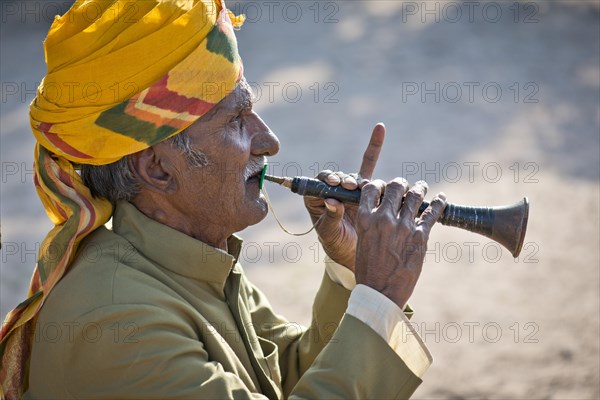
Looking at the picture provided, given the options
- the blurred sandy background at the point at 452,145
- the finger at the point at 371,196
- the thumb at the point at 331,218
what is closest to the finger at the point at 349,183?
the thumb at the point at 331,218

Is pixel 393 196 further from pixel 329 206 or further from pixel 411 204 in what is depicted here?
pixel 329 206

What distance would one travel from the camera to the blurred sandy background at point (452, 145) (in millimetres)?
5250

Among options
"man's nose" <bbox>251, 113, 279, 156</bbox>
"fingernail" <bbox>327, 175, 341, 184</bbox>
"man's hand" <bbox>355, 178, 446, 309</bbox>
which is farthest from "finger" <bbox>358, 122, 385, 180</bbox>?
"man's hand" <bbox>355, 178, 446, 309</bbox>

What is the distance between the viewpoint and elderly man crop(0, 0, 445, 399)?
254 centimetres

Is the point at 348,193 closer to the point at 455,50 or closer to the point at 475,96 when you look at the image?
the point at 475,96

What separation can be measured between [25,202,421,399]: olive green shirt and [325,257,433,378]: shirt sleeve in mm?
25

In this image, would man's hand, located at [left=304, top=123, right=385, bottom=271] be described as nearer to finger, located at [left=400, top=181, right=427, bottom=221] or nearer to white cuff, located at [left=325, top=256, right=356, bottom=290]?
white cuff, located at [left=325, top=256, right=356, bottom=290]

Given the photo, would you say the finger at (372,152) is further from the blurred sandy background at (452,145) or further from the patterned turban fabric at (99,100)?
the blurred sandy background at (452,145)

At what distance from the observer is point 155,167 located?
9.46 ft

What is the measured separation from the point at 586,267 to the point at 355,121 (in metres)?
2.55

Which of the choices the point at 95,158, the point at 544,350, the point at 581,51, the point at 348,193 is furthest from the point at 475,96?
the point at 95,158

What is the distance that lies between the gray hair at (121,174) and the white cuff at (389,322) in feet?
→ 2.19

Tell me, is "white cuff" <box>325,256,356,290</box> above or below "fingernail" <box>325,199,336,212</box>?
below

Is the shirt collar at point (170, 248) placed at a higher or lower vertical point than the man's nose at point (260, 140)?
lower
